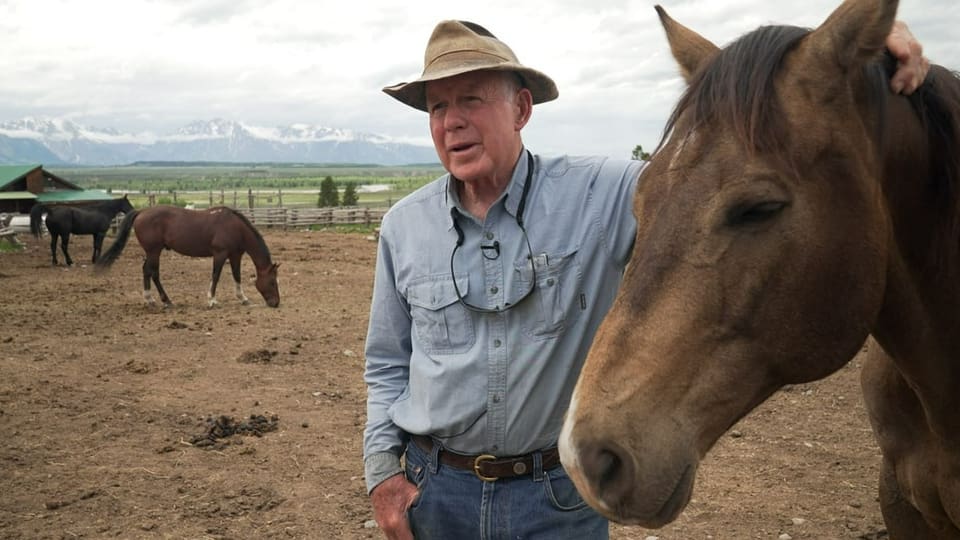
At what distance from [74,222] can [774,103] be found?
20.3 meters

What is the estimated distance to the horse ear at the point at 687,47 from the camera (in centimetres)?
224

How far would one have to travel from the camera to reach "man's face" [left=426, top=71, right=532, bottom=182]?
8.31 feet

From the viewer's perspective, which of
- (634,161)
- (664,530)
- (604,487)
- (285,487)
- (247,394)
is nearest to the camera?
(604,487)

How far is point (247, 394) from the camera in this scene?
7766 mm

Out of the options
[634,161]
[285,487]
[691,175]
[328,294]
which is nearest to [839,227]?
[691,175]

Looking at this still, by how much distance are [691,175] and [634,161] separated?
98 centimetres

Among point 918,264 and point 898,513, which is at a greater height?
point 918,264

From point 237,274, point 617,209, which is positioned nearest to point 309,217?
point 237,274

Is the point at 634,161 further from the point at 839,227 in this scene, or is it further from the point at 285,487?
the point at 285,487

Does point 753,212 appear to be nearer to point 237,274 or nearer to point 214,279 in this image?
point 214,279

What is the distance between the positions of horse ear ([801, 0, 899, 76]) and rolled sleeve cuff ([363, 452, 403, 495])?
5.74ft

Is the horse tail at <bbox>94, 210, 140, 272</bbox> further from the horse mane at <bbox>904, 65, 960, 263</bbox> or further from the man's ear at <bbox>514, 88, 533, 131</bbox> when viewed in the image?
the horse mane at <bbox>904, 65, 960, 263</bbox>

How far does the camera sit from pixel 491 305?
2.45m

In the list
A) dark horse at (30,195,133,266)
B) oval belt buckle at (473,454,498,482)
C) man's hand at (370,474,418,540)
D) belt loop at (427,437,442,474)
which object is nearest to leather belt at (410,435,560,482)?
oval belt buckle at (473,454,498,482)
